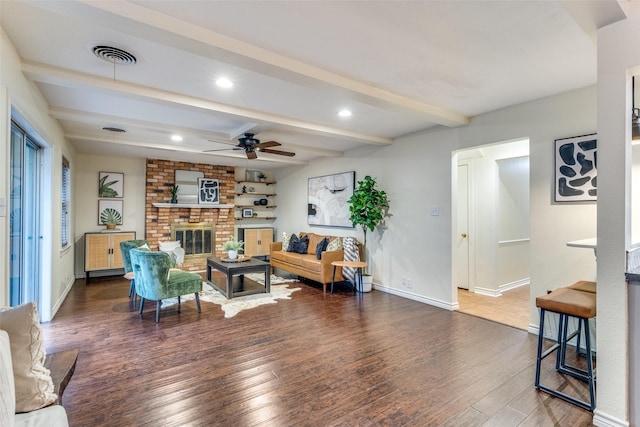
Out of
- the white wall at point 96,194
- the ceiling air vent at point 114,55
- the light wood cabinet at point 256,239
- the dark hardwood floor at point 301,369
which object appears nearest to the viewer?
the dark hardwood floor at point 301,369

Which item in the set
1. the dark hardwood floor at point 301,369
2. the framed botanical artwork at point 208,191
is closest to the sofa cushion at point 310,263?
the dark hardwood floor at point 301,369

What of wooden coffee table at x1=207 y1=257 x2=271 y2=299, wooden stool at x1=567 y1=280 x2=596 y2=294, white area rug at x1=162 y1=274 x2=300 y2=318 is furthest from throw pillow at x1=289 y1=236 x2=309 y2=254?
wooden stool at x1=567 y1=280 x2=596 y2=294

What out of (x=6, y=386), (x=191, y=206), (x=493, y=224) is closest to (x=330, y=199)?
(x=493, y=224)

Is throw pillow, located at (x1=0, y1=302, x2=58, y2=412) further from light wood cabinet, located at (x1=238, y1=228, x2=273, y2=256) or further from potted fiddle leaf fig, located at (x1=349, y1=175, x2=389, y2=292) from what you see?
light wood cabinet, located at (x1=238, y1=228, x2=273, y2=256)

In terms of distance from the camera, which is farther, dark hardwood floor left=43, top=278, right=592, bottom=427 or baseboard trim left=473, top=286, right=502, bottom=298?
baseboard trim left=473, top=286, right=502, bottom=298

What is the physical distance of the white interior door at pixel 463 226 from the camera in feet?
17.4

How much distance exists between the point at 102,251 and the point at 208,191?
241 centimetres

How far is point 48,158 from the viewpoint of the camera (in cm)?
378

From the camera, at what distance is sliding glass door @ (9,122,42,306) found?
9.37 feet

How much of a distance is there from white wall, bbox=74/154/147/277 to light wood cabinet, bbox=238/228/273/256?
222cm

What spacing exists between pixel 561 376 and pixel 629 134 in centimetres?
188

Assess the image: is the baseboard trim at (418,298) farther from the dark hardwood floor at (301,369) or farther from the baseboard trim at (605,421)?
the baseboard trim at (605,421)

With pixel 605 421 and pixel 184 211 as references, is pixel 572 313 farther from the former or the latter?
pixel 184 211

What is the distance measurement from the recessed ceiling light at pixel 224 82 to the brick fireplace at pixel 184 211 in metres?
4.60
